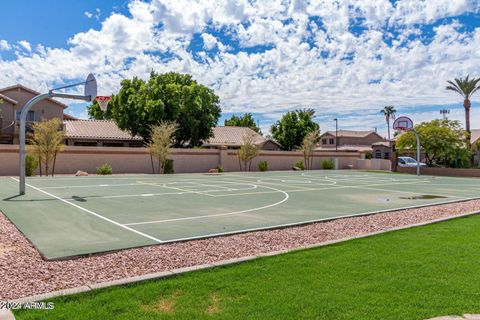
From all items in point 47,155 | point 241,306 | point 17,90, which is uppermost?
point 17,90

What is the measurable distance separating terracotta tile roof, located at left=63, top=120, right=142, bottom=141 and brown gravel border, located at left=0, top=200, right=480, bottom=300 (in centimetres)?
3684

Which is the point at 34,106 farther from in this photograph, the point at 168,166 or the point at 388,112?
the point at 388,112

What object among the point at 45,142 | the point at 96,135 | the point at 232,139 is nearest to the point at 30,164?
the point at 45,142

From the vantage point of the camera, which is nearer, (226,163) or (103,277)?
(103,277)

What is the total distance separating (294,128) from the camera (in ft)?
207

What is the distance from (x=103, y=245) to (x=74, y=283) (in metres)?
2.33

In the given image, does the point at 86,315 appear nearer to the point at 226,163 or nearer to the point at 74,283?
the point at 74,283

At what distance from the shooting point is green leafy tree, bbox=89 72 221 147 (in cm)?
4122

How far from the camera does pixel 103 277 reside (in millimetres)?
6008

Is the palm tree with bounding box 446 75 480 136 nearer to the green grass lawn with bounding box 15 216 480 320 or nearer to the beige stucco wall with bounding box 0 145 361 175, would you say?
the beige stucco wall with bounding box 0 145 361 175

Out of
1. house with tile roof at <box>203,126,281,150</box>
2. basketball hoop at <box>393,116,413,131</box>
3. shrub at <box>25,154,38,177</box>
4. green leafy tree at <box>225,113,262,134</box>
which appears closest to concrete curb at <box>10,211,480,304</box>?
shrub at <box>25,154,38,177</box>

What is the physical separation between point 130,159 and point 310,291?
1294 inches

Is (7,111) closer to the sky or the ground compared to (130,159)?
closer to the sky

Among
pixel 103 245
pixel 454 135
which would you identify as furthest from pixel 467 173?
pixel 103 245
